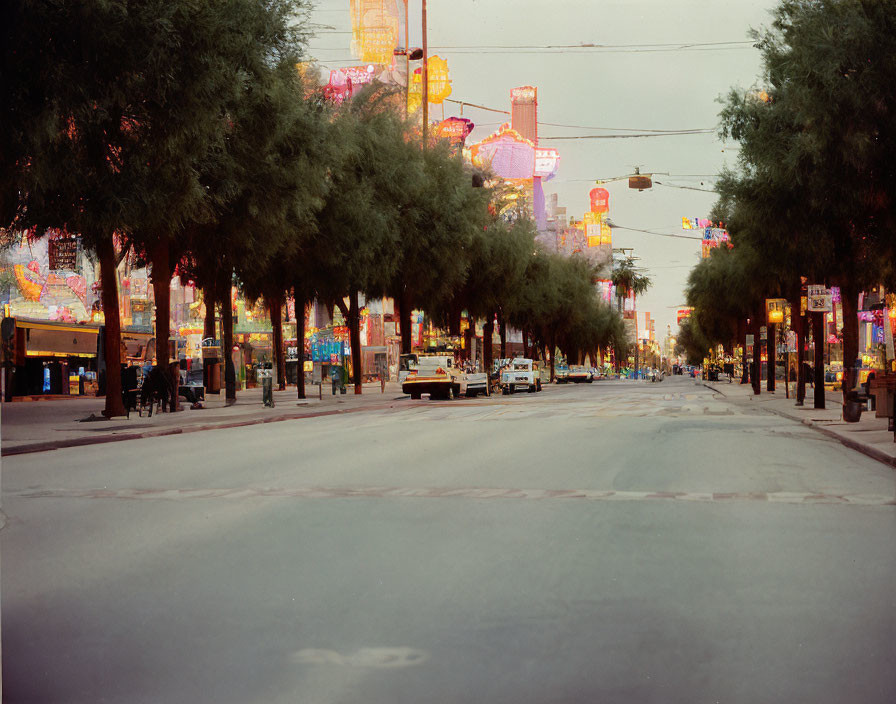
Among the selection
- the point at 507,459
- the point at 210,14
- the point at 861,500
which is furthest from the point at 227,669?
the point at 210,14

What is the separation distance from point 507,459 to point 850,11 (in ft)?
36.8

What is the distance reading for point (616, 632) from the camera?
5555 millimetres

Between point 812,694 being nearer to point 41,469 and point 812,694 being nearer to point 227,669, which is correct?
point 227,669

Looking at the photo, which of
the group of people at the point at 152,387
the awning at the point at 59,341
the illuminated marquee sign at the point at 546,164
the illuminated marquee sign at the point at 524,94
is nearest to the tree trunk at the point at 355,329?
the group of people at the point at 152,387

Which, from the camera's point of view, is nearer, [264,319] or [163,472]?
[163,472]

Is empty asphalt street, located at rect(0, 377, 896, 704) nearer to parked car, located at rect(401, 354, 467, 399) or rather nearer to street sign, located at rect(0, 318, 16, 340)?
street sign, located at rect(0, 318, 16, 340)

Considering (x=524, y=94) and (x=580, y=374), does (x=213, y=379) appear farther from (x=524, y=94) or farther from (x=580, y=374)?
(x=524, y=94)

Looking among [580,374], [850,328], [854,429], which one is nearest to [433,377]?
[850,328]

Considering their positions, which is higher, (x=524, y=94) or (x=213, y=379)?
(x=524, y=94)

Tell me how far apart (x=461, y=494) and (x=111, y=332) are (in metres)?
19.3

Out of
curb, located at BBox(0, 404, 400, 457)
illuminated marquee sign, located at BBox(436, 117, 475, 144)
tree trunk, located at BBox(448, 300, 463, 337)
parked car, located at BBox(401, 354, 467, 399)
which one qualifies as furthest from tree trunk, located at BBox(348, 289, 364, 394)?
illuminated marquee sign, located at BBox(436, 117, 475, 144)

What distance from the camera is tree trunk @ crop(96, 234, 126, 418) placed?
27.7 metres

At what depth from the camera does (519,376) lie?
6084cm

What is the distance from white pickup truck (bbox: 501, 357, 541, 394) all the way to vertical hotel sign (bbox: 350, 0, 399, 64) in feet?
191
